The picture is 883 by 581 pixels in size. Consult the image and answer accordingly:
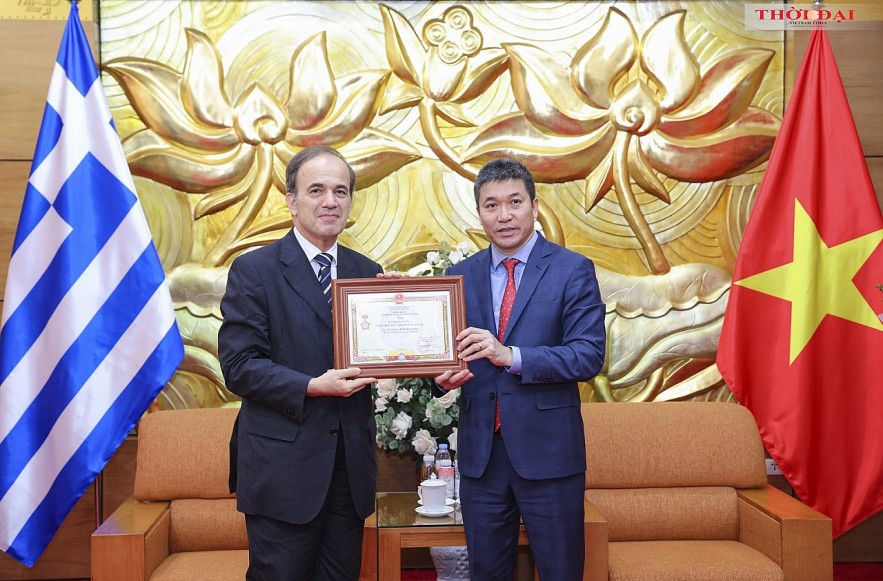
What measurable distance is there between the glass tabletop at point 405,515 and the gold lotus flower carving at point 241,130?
1.42m

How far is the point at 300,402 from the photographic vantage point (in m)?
1.98

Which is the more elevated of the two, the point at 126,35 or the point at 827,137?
the point at 126,35

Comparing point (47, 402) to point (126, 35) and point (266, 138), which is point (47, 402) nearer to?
point (266, 138)

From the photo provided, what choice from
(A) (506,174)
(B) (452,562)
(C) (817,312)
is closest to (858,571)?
(C) (817,312)

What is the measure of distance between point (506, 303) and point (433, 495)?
923 mm

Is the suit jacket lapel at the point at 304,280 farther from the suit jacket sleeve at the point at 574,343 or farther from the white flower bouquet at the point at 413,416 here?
the white flower bouquet at the point at 413,416

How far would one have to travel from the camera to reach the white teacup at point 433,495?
9.59 feet

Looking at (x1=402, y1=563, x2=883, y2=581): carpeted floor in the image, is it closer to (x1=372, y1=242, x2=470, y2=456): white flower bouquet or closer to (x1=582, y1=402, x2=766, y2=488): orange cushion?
(x1=372, y1=242, x2=470, y2=456): white flower bouquet

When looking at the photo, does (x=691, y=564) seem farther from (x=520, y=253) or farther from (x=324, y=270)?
(x=324, y=270)

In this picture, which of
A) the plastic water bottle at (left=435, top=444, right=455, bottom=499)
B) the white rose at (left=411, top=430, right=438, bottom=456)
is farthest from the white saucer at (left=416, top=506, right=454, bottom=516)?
the white rose at (left=411, top=430, right=438, bottom=456)

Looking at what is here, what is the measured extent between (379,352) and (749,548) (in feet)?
6.07

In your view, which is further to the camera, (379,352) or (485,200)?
(485,200)

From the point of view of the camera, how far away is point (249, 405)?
2.10 metres

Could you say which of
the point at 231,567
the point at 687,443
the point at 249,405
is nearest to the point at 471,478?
the point at 249,405
